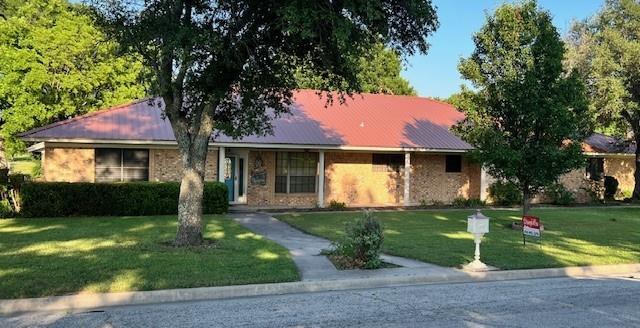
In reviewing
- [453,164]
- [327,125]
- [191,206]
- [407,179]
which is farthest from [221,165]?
[453,164]

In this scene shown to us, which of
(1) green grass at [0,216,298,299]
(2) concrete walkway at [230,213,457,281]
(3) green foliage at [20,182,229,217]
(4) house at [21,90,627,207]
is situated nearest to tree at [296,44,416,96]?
(4) house at [21,90,627,207]

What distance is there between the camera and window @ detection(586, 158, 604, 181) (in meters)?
29.0

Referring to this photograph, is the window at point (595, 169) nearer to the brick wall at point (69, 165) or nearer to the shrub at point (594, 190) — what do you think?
the shrub at point (594, 190)

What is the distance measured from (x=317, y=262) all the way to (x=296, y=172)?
12.3m

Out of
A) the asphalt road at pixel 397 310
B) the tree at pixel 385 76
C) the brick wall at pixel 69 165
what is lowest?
the asphalt road at pixel 397 310

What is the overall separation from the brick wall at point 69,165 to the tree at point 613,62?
1939 cm

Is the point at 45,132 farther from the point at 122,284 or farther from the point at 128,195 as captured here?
the point at 122,284

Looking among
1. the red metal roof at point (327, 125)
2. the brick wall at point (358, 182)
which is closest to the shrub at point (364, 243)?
the red metal roof at point (327, 125)

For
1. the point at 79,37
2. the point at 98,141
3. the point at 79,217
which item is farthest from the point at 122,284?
the point at 79,37

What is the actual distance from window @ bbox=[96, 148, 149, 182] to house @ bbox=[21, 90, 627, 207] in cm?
3

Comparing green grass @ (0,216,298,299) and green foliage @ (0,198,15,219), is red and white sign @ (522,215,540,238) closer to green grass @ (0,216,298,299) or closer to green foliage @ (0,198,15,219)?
green grass @ (0,216,298,299)

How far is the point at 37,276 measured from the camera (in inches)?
339

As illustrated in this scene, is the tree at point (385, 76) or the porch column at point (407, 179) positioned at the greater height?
the tree at point (385, 76)

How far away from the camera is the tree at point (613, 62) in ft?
78.7
